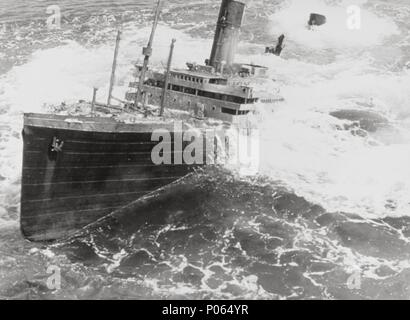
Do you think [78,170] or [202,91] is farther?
[202,91]

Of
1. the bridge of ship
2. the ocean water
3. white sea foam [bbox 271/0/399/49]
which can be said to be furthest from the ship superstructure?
white sea foam [bbox 271/0/399/49]

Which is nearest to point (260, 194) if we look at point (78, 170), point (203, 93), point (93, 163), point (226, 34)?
point (203, 93)

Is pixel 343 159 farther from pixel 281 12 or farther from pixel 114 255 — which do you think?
pixel 281 12

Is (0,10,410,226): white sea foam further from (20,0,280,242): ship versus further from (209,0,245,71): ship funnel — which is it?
(20,0,280,242): ship

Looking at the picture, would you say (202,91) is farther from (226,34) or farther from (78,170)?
(78,170)

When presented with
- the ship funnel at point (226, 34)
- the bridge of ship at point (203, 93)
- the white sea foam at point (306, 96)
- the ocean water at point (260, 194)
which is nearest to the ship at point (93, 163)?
the bridge of ship at point (203, 93)

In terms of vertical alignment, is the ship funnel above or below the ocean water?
above

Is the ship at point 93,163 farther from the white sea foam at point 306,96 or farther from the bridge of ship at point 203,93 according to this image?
the white sea foam at point 306,96
